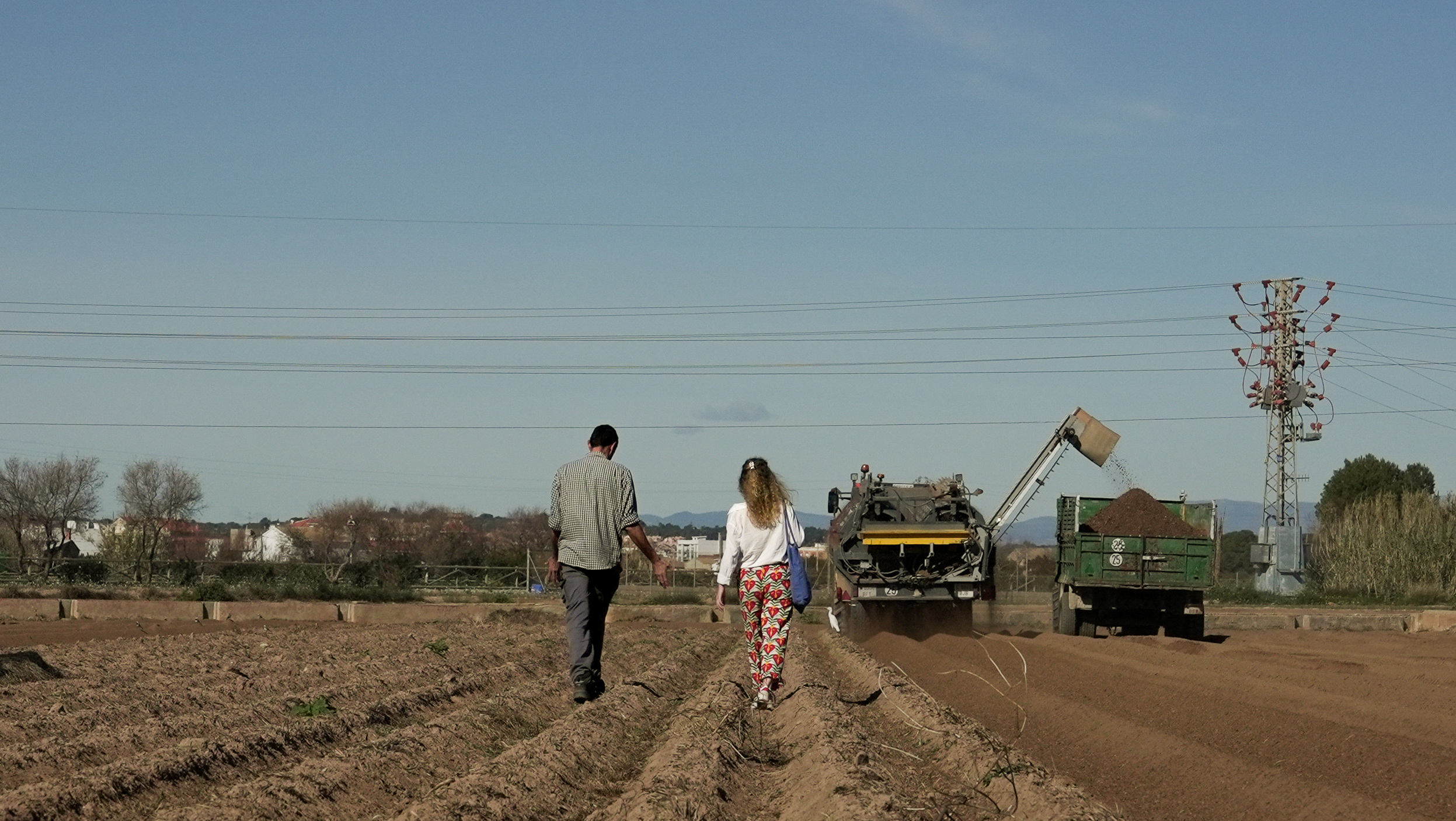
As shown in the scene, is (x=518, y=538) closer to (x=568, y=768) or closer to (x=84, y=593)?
(x=84, y=593)

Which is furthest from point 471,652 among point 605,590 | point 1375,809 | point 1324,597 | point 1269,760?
point 1324,597

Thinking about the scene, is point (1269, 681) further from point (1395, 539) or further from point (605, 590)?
point (1395, 539)

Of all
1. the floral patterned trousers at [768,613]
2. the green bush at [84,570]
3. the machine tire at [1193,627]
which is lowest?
the green bush at [84,570]

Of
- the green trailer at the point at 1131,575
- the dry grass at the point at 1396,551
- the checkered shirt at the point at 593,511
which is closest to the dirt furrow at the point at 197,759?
the checkered shirt at the point at 593,511

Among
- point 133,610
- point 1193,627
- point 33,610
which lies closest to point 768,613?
point 1193,627

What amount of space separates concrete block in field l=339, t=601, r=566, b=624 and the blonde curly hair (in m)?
18.8

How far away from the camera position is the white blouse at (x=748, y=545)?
11359 mm

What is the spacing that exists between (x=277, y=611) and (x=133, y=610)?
2.75 m

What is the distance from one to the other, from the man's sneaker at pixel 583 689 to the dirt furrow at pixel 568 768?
0.12 m

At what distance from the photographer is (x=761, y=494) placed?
11320 millimetres

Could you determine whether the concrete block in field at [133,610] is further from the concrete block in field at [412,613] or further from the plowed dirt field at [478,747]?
the plowed dirt field at [478,747]

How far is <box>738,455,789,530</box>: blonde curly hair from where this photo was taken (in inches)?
446

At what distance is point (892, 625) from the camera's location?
24.7 metres

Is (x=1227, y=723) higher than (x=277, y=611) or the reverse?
higher
